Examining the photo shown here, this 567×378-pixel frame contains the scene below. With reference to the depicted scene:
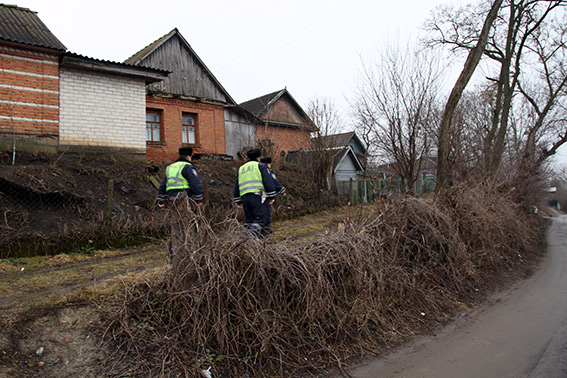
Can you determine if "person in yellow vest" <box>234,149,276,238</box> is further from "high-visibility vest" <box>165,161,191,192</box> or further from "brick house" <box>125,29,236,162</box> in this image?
"brick house" <box>125,29,236,162</box>

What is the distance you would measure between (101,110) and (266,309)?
38.0ft

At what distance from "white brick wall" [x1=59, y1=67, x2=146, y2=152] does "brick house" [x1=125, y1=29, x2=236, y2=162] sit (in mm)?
3160

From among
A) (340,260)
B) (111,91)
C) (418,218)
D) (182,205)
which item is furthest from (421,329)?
(111,91)

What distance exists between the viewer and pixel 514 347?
13.5ft

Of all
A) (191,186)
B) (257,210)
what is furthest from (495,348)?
(191,186)

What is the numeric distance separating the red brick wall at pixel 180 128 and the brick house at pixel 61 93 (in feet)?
11.0

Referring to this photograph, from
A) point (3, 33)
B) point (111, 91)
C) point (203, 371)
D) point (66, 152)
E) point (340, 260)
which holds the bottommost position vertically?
point (203, 371)

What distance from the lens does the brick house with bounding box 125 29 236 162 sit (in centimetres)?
1719

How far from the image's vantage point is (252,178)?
18.1 feet

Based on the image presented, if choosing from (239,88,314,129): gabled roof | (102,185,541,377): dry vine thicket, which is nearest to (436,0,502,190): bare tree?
(102,185,541,377): dry vine thicket

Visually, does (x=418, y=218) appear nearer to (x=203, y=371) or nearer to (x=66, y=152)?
(x=203, y=371)

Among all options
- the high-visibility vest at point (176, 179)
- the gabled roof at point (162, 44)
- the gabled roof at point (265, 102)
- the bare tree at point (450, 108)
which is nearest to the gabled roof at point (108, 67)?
the gabled roof at point (162, 44)

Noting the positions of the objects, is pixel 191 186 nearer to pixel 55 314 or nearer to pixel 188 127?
pixel 55 314

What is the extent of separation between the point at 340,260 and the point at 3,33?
12.0 metres
